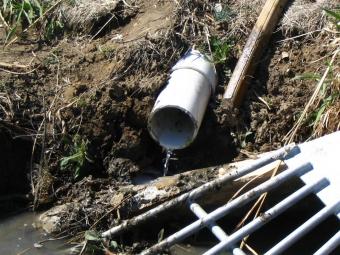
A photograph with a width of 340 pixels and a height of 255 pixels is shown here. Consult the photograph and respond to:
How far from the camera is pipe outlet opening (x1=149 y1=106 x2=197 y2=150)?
4.73 meters

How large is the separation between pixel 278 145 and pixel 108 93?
1054mm

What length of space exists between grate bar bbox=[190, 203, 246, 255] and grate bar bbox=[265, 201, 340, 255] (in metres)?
0.16

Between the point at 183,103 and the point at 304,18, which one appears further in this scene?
the point at 304,18

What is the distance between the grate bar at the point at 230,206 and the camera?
3.97 m

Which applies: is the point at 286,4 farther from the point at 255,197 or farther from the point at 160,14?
the point at 255,197

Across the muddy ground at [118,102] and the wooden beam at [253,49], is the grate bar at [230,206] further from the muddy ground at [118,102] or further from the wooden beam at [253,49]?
the wooden beam at [253,49]

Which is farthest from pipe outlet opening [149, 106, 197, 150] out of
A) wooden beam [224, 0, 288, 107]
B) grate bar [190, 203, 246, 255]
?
grate bar [190, 203, 246, 255]

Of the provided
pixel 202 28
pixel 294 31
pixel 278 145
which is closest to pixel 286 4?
pixel 294 31

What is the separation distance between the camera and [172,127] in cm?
486

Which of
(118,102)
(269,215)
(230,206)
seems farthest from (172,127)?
(269,215)

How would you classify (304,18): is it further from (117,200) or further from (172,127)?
(117,200)

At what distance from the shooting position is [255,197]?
13.8 ft

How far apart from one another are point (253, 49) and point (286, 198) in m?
→ 1.20

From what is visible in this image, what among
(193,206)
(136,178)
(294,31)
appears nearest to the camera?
(193,206)
